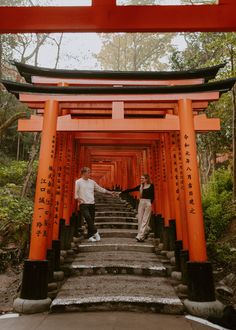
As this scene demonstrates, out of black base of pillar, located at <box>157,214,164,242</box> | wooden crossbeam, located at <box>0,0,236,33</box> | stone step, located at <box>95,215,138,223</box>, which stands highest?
wooden crossbeam, located at <box>0,0,236,33</box>

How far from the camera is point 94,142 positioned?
425 inches

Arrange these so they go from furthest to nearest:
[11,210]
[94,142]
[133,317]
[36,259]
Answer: [94,142]
[11,210]
[36,259]
[133,317]

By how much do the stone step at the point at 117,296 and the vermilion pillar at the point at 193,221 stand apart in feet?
1.51

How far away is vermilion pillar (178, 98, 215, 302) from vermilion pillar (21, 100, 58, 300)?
258cm

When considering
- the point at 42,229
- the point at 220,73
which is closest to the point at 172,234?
the point at 42,229

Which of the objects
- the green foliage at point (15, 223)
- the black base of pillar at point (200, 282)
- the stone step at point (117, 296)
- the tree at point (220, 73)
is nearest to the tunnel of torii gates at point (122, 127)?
the black base of pillar at point (200, 282)

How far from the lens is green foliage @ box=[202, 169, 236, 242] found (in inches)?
382

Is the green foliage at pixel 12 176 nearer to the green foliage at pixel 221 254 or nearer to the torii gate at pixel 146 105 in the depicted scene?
the torii gate at pixel 146 105

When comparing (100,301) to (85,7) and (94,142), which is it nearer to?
(85,7)

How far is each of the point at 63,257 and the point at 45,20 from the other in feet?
17.7

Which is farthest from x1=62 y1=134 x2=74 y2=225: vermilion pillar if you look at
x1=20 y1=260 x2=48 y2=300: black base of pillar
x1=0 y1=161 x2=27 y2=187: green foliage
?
x1=0 y1=161 x2=27 y2=187: green foliage

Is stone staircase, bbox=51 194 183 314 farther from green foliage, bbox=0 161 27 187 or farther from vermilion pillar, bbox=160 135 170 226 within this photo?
green foliage, bbox=0 161 27 187

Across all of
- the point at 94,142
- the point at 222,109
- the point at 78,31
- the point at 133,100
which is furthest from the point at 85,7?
the point at 222,109

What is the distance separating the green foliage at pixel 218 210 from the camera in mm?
9703
